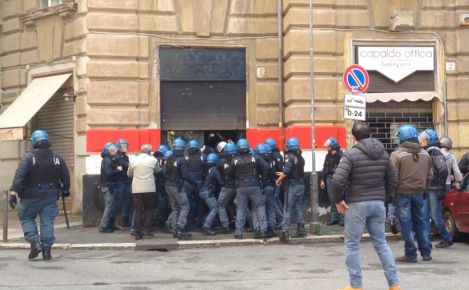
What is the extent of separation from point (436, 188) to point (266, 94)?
5.92m

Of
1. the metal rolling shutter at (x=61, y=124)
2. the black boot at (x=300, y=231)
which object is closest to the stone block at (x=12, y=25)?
the metal rolling shutter at (x=61, y=124)

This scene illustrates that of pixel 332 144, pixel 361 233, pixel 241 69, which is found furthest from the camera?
pixel 241 69

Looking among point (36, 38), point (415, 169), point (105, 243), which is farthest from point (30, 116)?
point (415, 169)

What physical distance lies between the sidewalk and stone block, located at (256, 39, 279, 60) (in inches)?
185

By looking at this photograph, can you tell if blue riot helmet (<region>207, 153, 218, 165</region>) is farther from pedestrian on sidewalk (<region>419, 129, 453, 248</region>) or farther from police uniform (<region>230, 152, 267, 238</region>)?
pedestrian on sidewalk (<region>419, 129, 453, 248</region>)

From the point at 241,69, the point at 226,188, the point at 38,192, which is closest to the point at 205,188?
the point at 226,188

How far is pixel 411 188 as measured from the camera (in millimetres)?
9383

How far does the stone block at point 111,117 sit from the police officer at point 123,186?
3.61 ft

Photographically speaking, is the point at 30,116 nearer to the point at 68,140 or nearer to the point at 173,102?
the point at 68,140

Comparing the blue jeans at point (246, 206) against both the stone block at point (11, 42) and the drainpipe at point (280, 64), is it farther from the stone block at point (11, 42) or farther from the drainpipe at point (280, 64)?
the stone block at point (11, 42)

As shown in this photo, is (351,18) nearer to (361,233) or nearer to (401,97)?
(401,97)

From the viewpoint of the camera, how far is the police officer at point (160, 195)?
12.8m

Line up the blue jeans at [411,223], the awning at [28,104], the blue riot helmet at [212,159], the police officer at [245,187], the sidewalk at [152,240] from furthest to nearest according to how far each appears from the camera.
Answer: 1. the awning at [28,104]
2. the blue riot helmet at [212,159]
3. the police officer at [245,187]
4. the sidewalk at [152,240]
5. the blue jeans at [411,223]

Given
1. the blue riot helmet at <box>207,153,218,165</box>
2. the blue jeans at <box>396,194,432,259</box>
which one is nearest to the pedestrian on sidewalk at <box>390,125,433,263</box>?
the blue jeans at <box>396,194,432,259</box>
